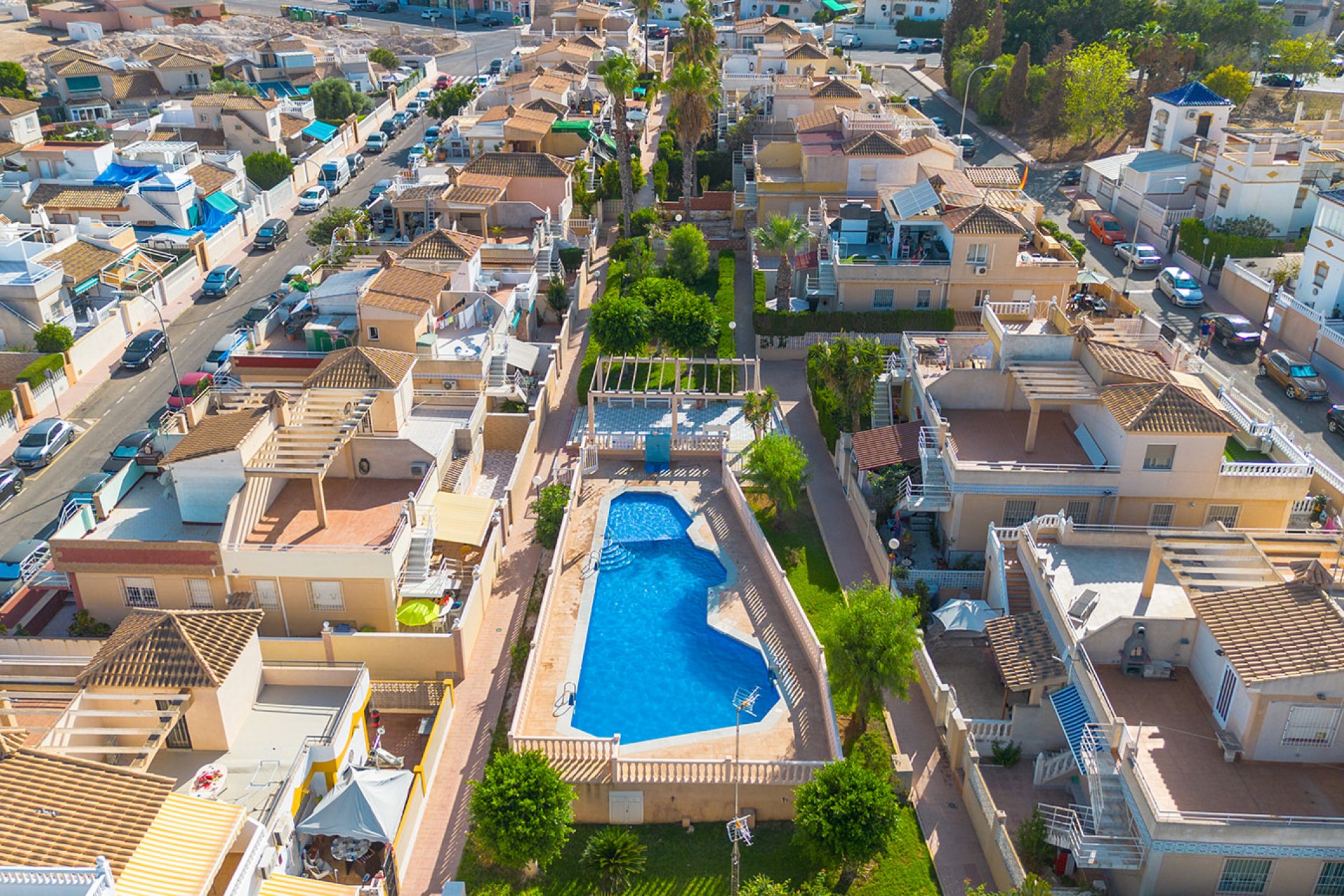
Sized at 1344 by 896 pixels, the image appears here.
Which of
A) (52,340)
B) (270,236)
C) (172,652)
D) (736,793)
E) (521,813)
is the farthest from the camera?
(270,236)

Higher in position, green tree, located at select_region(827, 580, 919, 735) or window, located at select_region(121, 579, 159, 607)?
green tree, located at select_region(827, 580, 919, 735)

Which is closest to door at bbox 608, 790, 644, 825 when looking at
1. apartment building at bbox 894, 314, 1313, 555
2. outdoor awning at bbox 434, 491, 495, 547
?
outdoor awning at bbox 434, 491, 495, 547

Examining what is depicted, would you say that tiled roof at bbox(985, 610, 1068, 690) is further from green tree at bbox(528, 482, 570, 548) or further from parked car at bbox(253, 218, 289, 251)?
parked car at bbox(253, 218, 289, 251)

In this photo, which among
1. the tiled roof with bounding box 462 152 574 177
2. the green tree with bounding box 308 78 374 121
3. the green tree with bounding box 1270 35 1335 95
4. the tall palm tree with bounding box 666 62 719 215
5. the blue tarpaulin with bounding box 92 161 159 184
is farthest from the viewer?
the green tree with bounding box 308 78 374 121

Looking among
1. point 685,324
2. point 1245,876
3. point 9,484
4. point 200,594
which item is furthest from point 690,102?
point 1245,876

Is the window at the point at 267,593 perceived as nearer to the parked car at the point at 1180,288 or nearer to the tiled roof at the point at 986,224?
the tiled roof at the point at 986,224

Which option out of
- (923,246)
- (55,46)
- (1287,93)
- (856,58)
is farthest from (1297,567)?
(55,46)

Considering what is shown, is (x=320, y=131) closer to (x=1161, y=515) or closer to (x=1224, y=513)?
(x=1161, y=515)
